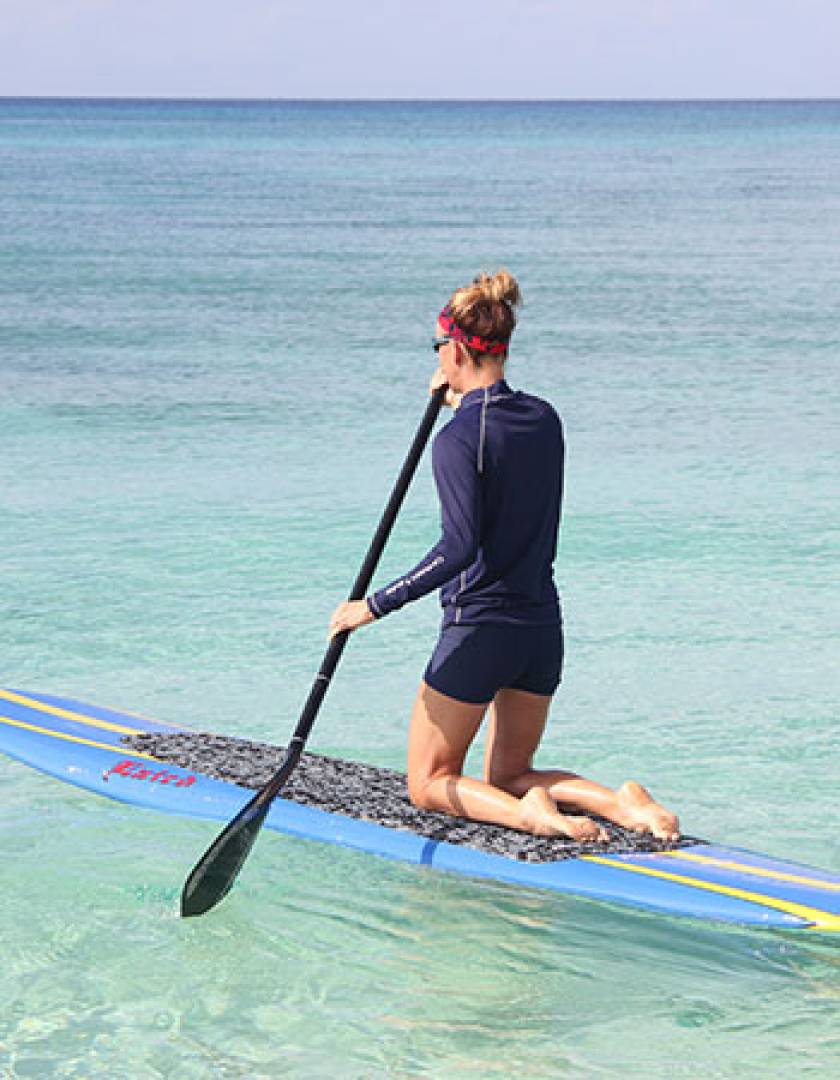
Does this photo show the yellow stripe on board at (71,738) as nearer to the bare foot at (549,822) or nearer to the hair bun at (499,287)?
the bare foot at (549,822)

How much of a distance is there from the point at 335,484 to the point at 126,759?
6161 millimetres

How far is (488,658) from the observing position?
495cm

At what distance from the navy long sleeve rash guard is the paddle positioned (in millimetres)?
424

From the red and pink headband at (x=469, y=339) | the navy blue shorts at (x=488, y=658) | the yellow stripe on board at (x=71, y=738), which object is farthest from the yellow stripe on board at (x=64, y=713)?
the red and pink headband at (x=469, y=339)

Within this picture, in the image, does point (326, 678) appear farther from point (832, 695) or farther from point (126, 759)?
point (832, 695)

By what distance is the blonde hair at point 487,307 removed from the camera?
4750 mm

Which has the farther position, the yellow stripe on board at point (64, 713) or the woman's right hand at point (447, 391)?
the yellow stripe on board at point (64, 713)

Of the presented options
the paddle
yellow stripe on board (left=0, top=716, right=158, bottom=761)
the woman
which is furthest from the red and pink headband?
yellow stripe on board (left=0, top=716, right=158, bottom=761)

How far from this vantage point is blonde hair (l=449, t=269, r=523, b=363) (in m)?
4.75

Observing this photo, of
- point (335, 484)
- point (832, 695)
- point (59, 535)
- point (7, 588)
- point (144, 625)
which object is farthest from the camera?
point (335, 484)

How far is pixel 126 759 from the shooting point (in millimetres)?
6055

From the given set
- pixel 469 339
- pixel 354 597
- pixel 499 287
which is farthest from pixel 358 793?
pixel 499 287

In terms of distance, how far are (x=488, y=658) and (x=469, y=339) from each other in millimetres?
868

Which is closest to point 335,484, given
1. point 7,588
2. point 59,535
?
point 59,535
